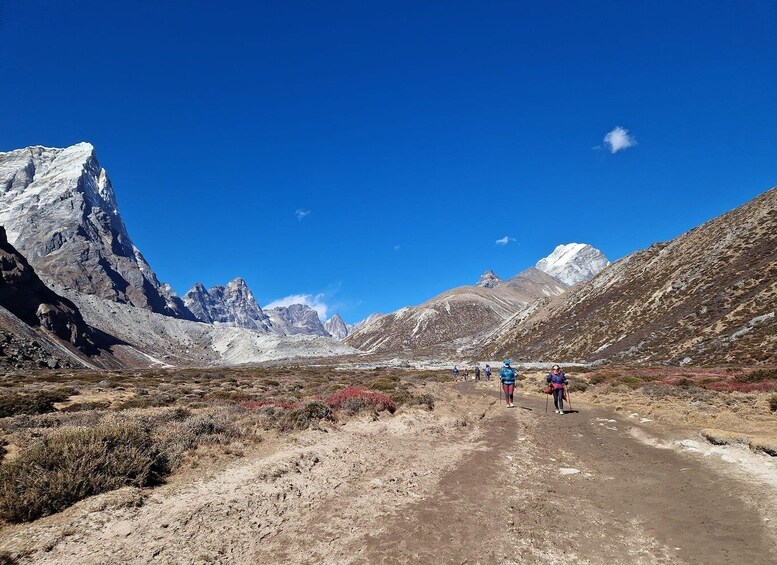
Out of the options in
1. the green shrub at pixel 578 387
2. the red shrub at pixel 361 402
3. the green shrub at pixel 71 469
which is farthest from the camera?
the green shrub at pixel 578 387

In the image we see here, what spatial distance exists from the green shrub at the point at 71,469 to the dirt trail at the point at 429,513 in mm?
410

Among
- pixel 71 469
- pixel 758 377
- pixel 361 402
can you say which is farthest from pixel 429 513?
pixel 758 377

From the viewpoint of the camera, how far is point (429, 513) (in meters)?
8.41

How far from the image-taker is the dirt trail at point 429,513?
21.8 feet

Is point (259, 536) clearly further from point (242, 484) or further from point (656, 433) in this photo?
point (656, 433)

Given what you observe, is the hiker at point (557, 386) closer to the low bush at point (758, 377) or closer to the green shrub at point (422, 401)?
the green shrub at point (422, 401)

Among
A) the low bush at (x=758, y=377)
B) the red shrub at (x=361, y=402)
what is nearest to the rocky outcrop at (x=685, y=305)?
the low bush at (x=758, y=377)

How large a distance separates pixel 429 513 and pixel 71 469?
284 inches

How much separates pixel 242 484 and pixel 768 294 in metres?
67.2

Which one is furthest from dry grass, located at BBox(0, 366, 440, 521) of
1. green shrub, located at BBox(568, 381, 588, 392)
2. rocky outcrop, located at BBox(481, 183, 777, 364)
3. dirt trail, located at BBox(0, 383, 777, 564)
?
rocky outcrop, located at BBox(481, 183, 777, 364)

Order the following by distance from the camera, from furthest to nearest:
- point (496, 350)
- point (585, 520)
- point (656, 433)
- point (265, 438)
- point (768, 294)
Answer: point (496, 350) → point (768, 294) → point (656, 433) → point (265, 438) → point (585, 520)

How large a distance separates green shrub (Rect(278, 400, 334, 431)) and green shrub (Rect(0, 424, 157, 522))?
5.71 metres

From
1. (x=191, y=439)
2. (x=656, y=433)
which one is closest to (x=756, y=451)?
(x=656, y=433)

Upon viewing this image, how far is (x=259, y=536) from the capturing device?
7.30m
